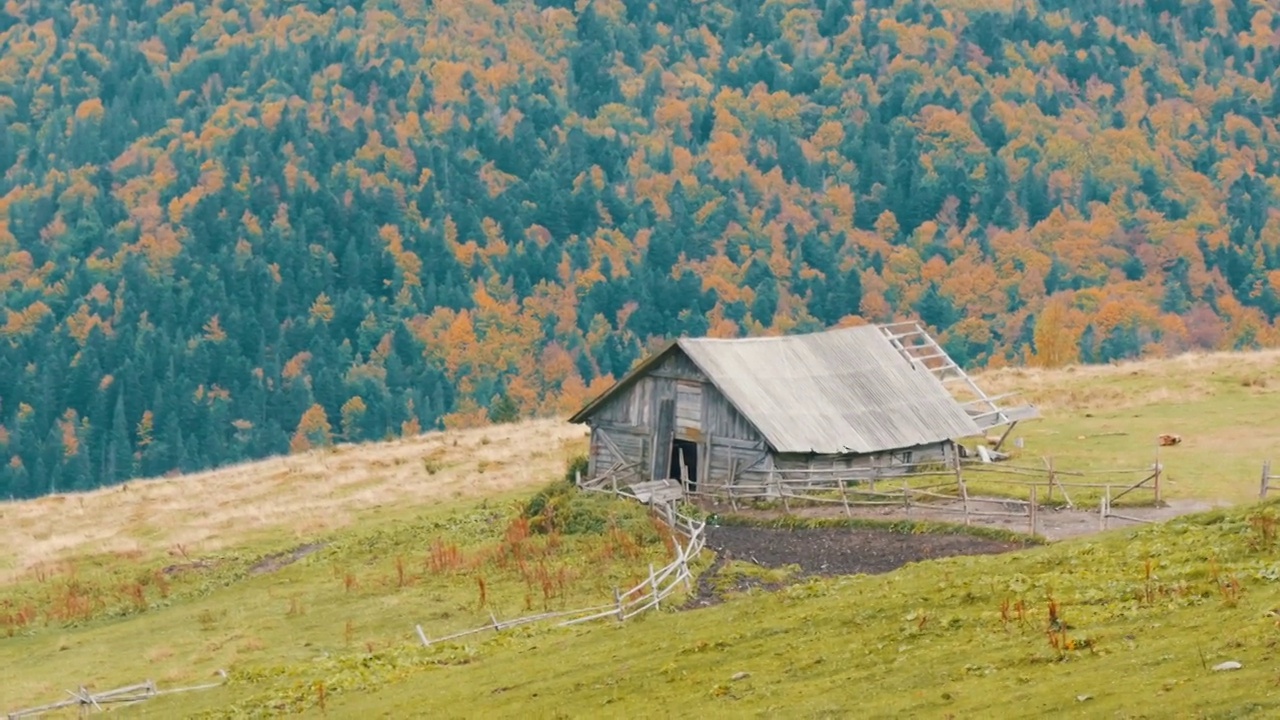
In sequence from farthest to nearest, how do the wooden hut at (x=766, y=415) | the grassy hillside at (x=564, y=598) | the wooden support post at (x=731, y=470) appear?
1. the wooden hut at (x=766, y=415)
2. the wooden support post at (x=731, y=470)
3. the grassy hillside at (x=564, y=598)

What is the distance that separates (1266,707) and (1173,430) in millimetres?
39672

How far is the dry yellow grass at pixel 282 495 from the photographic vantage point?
61.2 metres

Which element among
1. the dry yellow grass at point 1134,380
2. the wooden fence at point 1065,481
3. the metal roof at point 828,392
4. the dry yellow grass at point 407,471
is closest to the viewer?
the wooden fence at point 1065,481

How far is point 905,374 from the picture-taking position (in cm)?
6184

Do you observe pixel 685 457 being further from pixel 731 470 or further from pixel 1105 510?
pixel 1105 510

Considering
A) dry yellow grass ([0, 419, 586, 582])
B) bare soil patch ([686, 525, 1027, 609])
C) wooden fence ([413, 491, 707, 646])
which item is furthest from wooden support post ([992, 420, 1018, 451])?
wooden fence ([413, 491, 707, 646])

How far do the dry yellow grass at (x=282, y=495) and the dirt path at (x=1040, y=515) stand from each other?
16.0m

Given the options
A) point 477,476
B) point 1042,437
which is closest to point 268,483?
point 477,476

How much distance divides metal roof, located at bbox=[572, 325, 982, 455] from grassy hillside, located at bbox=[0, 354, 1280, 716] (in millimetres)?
3490

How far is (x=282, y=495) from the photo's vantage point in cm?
7012

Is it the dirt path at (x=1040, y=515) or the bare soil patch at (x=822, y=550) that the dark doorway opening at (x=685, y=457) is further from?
the bare soil patch at (x=822, y=550)

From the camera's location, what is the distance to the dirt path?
46.8m

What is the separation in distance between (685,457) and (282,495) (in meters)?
17.9

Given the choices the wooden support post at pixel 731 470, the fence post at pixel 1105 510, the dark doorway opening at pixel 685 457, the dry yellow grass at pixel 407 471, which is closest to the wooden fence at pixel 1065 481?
the fence post at pixel 1105 510
